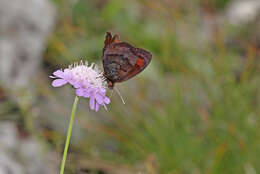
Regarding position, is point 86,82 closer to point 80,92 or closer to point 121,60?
point 80,92

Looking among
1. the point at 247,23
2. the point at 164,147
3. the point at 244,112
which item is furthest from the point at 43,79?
the point at 247,23

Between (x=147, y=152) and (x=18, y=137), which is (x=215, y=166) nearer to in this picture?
(x=147, y=152)

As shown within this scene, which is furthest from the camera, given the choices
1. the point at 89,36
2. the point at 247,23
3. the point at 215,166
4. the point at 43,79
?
the point at 247,23

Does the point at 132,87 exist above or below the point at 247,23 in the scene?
below

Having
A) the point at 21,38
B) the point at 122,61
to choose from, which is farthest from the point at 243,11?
the point at 122,61

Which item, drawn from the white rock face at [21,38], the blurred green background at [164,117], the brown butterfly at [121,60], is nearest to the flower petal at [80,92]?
the brown butterfly at [121,60]

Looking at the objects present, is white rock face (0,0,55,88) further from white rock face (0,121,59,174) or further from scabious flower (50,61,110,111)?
scabious flower (50,61,110,111)
